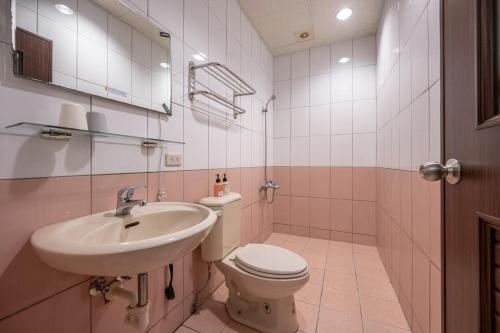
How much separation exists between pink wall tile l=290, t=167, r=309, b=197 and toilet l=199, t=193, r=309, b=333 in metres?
1.35

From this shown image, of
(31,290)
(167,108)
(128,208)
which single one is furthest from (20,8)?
(31,290)

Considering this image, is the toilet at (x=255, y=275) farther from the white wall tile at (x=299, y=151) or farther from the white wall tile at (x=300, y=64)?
the white wall tile at (x=300, y=64)

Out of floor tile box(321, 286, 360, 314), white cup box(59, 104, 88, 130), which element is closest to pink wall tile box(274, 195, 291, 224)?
floor tile box(321, 286, 360, 314)

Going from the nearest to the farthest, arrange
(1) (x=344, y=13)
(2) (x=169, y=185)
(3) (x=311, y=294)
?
(2) (x=169, y=185) < (3) (x=311, y=294) < (1) (x=344, y=13)

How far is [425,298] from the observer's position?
3.28 ft

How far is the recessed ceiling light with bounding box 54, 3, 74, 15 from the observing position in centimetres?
74

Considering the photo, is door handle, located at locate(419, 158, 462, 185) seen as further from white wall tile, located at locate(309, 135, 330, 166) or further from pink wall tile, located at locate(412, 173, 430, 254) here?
white wall tile, located at locate(309, 135, 330, 166)

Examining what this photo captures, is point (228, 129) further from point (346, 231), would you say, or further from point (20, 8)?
point (346, 231)

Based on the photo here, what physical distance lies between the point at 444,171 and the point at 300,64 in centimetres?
244

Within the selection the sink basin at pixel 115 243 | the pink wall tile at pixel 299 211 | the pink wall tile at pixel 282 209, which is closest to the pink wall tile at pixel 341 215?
the pink wall tile at pixel 299 211

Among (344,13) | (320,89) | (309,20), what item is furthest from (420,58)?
(320,89)

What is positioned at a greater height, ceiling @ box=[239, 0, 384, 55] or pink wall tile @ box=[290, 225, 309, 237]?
ceiling @ box=[239, 0, 384, 55]

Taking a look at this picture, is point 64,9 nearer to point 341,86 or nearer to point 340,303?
point 340,303

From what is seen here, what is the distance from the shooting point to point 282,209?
8.83 ft
